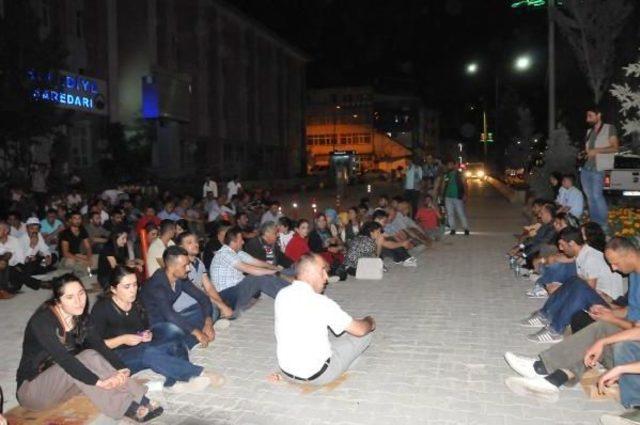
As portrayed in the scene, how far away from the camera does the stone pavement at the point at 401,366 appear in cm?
502

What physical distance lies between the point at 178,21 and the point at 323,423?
124ft

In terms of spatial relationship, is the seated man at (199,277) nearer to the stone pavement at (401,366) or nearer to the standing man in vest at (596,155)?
the stone pavement at (401,366)

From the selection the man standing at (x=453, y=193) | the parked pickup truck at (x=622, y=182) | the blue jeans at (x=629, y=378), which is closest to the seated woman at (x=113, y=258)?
the blue jeans at (x=629, y=378)

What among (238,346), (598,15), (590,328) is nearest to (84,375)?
(238,346)

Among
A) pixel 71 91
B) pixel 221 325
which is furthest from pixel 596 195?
pixel 71 91

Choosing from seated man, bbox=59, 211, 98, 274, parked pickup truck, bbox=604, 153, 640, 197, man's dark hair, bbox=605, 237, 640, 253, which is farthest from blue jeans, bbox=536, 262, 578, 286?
seated man, bbox=59, 211, 98, 274

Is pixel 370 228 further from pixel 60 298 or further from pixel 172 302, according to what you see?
pixel 60 298

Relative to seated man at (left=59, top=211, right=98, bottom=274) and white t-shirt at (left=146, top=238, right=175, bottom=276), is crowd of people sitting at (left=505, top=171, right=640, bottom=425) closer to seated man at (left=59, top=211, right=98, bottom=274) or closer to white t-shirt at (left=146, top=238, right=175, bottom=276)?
white t-shirt at (left=146, top=238, right=175, bottom=276)

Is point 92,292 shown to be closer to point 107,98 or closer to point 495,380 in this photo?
point 495,380

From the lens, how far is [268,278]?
8.51 metres

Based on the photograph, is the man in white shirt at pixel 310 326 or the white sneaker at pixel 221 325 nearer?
the man in white shirt at pixel 310 326

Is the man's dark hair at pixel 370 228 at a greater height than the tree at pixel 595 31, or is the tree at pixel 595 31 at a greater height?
the tree at pixel 595 31

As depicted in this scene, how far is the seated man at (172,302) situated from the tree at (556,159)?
653 inches

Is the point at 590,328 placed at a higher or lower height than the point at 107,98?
lower
